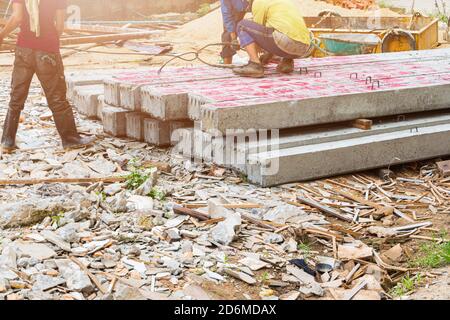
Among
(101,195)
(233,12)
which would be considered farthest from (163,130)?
(233,12)

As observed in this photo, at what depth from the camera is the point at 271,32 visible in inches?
338

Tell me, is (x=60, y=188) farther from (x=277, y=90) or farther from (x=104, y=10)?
(x=104, y=10)

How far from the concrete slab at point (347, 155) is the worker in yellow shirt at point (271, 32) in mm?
1698

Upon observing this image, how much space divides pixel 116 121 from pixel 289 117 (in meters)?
2.42

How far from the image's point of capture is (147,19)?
24.4 metres

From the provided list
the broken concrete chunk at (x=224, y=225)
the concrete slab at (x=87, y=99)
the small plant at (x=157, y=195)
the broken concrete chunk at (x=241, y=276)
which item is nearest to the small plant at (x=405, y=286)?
the broken concrete chunk at (x=241, y=276)

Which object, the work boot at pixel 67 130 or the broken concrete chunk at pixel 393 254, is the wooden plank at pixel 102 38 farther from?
the broken concrete chunk at pixel 393 254

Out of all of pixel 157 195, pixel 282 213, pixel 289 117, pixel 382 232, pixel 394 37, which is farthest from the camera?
pixel 394 37

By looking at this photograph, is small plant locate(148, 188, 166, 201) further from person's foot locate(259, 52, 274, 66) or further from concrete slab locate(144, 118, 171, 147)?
person's foot locate(259, 52, 274, 66)

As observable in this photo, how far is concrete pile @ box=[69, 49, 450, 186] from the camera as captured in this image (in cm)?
707

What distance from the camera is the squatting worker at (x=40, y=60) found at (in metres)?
7.94

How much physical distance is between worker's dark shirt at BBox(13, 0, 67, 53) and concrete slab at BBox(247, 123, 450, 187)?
2824 mm

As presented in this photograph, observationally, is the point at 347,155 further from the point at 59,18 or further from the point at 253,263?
the point at 59,18
